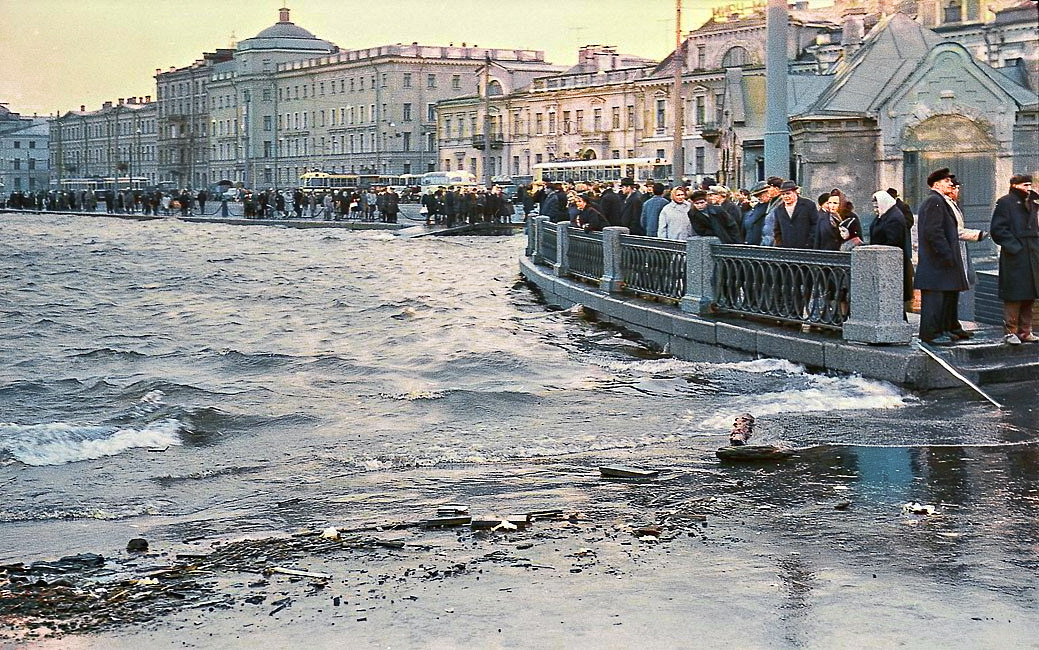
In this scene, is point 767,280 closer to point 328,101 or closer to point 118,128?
point 328,101

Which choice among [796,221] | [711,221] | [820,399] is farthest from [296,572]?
[711,221]

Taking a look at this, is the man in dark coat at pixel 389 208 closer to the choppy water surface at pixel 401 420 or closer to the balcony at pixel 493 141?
the choppy water surface at pixel 401 420

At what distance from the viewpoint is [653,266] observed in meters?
18.7

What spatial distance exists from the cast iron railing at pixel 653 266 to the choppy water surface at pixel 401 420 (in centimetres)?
85

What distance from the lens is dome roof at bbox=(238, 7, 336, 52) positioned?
157 meters

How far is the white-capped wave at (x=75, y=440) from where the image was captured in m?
11.1

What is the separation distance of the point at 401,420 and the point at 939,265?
475cm

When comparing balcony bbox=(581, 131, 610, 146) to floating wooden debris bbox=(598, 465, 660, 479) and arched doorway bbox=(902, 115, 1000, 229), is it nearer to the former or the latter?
arched doorway bbox=(902, 115, 1000, 229)

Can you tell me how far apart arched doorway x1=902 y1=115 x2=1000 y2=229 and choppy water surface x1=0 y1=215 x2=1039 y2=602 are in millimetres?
9788

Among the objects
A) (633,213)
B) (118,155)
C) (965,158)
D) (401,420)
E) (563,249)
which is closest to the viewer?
(401,420)

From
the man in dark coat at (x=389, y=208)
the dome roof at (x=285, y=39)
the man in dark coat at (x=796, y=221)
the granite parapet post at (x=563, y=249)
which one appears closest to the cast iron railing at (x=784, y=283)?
the man in dark coat at (x=796, y=221)

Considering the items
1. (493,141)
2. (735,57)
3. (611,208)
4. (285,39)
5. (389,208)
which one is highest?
(285,39)

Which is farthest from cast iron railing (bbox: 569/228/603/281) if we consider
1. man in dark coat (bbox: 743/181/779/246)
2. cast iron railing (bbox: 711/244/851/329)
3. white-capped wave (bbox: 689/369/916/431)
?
white-capped wave (bbox: 689/369/916/431)

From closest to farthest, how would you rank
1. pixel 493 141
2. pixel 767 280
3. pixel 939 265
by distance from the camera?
pixel 939 265
pixel 767 280
pixel 493 141
